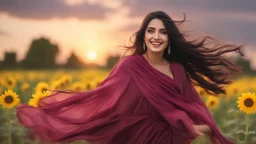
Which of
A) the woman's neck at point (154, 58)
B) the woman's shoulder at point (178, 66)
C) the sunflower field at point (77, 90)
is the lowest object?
the sunflower field at point (77, 90)

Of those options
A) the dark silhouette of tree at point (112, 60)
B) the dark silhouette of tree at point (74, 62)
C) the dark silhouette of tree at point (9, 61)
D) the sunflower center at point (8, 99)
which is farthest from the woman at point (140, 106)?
the dark silhouette of tree at point (74, 62)

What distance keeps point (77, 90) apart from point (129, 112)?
5.27 ft

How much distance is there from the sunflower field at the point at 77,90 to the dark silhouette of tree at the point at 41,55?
212 millimetres

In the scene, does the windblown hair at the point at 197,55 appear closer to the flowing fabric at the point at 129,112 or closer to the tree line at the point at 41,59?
Result: the flowing fabric at the point at 129,112

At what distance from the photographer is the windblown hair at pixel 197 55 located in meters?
Answer: 3.66

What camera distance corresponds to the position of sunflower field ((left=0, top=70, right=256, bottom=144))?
4.30 metres

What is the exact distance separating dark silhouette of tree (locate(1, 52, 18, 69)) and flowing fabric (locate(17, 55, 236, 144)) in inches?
121

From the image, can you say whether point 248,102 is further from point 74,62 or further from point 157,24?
point 74,62

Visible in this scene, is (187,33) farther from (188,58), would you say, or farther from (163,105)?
(163,105)

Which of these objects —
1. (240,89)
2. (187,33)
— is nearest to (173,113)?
(187,33)

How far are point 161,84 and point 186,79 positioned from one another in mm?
242

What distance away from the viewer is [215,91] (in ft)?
13.1

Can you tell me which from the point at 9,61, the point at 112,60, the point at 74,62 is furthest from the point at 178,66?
the point at 74,62

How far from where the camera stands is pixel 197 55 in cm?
386
